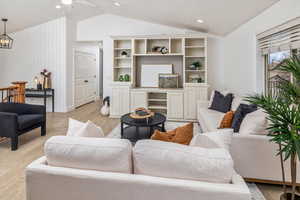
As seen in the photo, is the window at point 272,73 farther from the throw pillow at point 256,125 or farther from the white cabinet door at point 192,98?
the white cabinet door at point 192,98

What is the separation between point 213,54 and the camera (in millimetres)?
6129

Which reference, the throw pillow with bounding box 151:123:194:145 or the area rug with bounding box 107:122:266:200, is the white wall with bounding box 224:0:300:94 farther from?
the throw pillow with bounding box 151:123:194:145

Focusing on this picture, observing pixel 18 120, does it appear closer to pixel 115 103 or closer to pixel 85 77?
pixel 115 103

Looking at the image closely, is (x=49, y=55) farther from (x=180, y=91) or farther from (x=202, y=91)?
(x=202, y=91)

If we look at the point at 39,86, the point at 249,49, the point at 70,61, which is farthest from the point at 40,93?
the point at 249,49

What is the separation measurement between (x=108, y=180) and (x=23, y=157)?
2.46 m

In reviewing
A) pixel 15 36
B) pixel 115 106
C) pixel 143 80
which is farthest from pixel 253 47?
pixel 15 36

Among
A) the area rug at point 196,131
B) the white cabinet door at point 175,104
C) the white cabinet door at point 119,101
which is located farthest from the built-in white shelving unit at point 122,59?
the area rug at point 196,131

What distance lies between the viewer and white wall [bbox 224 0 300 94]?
2.72 m

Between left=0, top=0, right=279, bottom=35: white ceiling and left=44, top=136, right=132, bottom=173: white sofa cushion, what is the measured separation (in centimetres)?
292

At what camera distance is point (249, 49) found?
13.2 feet

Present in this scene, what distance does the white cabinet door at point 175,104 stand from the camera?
5.52 meters

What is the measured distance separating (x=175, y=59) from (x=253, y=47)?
257 centimetres

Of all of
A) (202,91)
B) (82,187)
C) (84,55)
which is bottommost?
(82,187)
